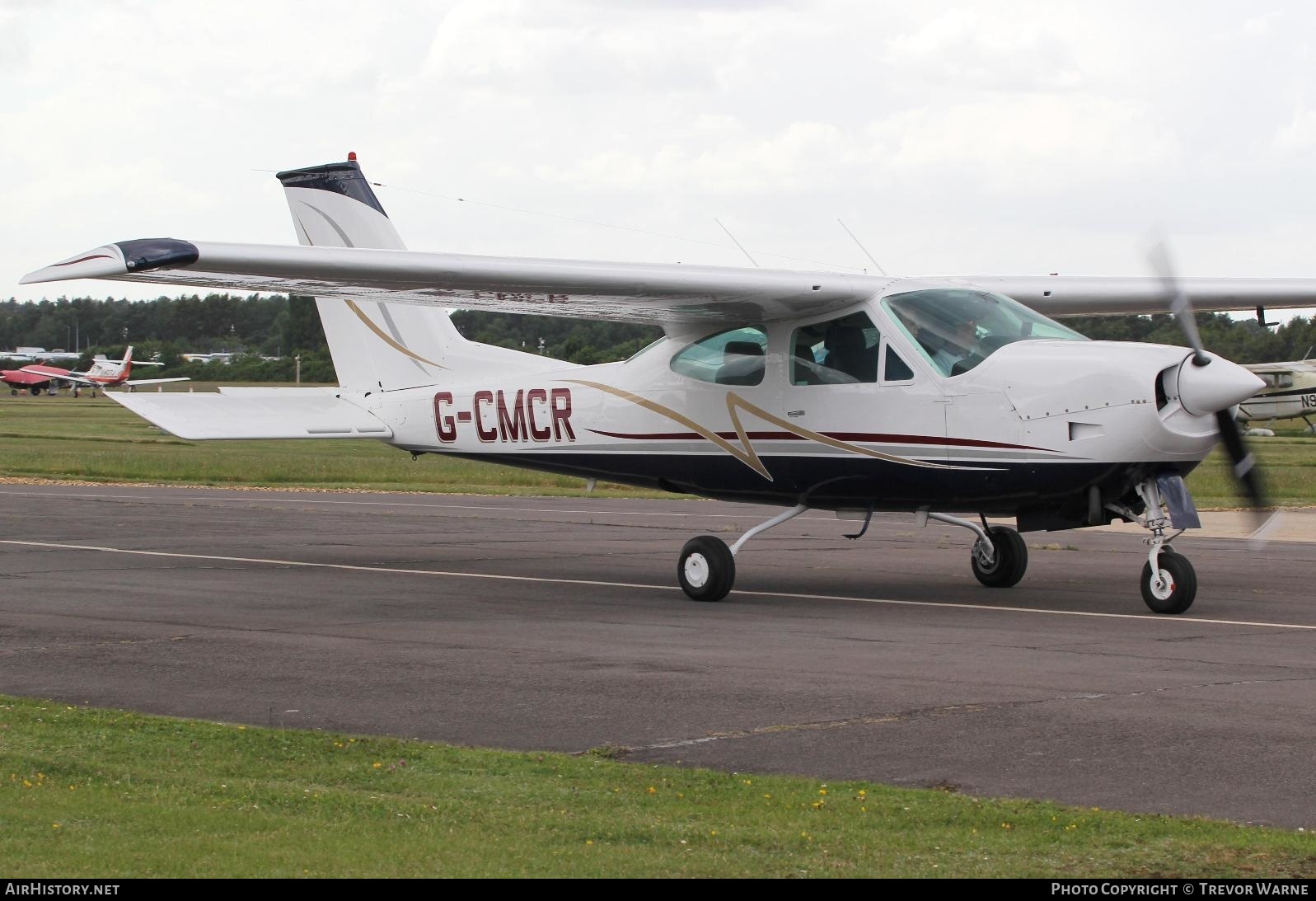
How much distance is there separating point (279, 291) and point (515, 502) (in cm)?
1349

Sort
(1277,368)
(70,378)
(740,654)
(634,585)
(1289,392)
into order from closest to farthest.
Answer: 1. (740,654)
2. (634,585)
3. (1277,368)
4. (1289,392)
5. (70,378)

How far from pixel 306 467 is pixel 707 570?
2353cm

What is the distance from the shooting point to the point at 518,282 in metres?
13.0

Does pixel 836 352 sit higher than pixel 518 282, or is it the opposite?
pixel 518 282

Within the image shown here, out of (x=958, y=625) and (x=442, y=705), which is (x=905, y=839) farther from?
(x=958, y=625)

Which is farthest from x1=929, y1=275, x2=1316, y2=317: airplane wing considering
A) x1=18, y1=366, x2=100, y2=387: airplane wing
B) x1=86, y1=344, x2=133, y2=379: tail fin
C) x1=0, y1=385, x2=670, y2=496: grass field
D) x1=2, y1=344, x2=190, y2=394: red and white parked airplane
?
x1=18, y1=366, x2=100, y2=387: airplane wing

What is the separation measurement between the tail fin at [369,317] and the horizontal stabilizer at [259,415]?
1.74ft

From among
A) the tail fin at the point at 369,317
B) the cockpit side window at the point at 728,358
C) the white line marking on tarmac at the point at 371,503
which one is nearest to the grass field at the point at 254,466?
the white line marking on tarmac at the point at 371,503

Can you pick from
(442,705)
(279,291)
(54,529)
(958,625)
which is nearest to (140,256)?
(279,291)

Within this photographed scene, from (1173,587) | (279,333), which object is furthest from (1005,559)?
(279,333)

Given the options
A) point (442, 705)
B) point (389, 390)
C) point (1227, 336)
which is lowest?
point (442, 705)

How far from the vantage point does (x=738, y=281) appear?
13.2 metres

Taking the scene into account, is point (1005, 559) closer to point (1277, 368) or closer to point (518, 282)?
point (518, 282)

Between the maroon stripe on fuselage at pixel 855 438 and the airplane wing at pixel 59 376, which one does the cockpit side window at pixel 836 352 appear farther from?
the airplane wing at pixel 59 376
